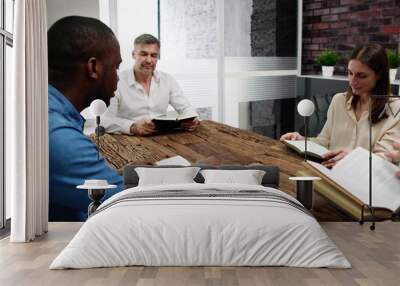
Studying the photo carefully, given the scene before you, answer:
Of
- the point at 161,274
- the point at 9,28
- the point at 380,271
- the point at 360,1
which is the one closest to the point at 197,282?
the point at 161,274

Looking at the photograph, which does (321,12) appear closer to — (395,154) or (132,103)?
(395,154)

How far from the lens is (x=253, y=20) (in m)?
6.81

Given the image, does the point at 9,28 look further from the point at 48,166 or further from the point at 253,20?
the point at 253,20

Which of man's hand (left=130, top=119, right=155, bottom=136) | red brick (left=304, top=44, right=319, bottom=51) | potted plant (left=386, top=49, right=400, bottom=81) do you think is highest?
red brick (left=304, top=44, right=319, bottom=51)

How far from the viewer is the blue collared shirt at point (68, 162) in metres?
6.41

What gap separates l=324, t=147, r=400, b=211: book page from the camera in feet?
21.2

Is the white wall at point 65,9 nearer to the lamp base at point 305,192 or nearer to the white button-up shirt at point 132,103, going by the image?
the white button-up shirt at point 132,103

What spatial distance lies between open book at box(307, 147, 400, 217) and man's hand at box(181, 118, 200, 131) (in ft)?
3.87

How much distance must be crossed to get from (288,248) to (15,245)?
2.23 meters

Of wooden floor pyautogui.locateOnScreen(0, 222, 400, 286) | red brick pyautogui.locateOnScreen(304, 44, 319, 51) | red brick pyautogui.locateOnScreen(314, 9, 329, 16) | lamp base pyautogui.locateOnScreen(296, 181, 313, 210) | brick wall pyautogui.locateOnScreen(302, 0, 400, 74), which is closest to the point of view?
wooden floor pyautogui.locateOnScreen(0, 222, 400, 286)

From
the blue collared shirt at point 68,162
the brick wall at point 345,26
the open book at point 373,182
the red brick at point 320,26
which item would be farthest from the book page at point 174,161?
the red brick at point 320,26

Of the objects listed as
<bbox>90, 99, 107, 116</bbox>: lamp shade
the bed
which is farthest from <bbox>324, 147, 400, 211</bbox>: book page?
<bbox>90, 99, 107, 116</bbox>: lamp shade

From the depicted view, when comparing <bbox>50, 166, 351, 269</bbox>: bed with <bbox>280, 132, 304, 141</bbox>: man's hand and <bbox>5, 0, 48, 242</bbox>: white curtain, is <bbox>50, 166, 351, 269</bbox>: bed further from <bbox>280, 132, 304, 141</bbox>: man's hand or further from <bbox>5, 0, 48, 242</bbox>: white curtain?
<bbox>280, 132, 304, 141</bbox>: man's hand

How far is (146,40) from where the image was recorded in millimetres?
6668
